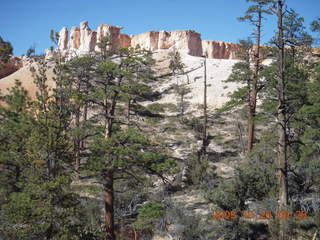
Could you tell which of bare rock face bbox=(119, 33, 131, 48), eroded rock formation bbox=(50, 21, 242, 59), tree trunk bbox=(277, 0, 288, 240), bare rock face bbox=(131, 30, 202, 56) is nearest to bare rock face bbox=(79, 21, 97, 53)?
eroded rock formation bbox=(50, 21, 242, 59)

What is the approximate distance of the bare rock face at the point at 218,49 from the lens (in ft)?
328

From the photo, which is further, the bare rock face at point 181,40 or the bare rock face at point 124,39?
the bare rock face at point 124,39

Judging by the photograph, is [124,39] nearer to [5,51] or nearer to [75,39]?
[75,39]

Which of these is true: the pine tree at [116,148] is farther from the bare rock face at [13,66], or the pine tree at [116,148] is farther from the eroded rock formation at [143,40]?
the eroded rock formation at [143,40]

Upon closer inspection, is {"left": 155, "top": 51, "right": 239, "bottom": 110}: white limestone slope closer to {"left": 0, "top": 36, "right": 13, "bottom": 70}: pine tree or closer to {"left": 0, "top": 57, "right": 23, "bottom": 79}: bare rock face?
{"left": 0, "top": 36, "right": 13, "bottom": 70}: pine tree

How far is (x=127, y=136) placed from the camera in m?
9.52

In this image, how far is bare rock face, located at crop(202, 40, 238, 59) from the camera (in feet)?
328

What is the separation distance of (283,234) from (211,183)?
28.8 ft

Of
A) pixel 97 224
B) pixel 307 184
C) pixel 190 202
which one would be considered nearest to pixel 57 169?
pixel 97 224

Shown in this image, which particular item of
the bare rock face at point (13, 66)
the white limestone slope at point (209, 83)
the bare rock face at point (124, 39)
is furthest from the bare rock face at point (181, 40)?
the bare rock face at point (13, 66)

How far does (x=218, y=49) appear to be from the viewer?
338 ft
